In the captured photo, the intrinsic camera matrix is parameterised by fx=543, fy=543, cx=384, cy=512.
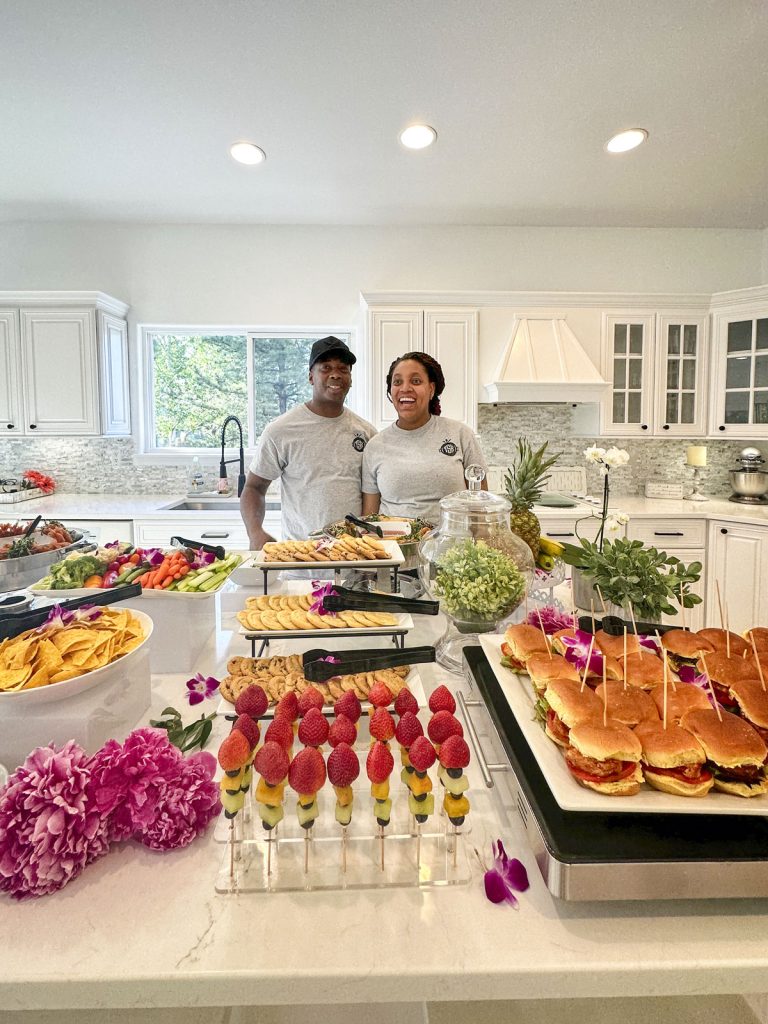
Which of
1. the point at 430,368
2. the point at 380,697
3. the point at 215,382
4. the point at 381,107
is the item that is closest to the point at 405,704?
the point at 380,697

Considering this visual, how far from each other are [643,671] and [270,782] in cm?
67

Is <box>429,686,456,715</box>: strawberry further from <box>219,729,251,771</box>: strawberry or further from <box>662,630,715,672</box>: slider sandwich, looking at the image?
<box>662,630,715,672</box>: slider sandwich

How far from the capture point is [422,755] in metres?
0.76

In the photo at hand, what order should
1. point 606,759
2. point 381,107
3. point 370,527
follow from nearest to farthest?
point 606,759 → point 370,527 → point 381,107

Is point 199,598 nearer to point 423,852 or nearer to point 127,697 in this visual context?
point 127,697

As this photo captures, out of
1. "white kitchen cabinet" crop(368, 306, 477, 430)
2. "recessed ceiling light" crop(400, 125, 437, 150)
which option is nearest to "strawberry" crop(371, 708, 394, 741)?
"recessed ceiling light" crop(400, 125, 437, 150)

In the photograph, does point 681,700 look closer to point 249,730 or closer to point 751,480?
point 249,730

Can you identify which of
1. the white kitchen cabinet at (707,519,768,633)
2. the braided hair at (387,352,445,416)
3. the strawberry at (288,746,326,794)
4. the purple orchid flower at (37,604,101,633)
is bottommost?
the white kitchen cabinet at (707,519,768,633)

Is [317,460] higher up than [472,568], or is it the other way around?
[317,460]

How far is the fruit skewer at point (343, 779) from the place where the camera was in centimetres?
75

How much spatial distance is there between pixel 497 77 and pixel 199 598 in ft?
9.16

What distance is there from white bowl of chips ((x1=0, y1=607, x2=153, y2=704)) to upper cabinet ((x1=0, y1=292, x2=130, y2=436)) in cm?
353

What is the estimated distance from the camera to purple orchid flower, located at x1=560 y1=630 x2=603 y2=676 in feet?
3.25

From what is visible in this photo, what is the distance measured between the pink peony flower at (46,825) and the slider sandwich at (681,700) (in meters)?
0.86
